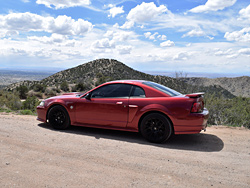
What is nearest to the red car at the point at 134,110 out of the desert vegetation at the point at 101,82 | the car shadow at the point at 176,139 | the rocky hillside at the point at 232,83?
the car shadow at the point at 176,139

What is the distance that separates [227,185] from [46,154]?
3.28 metres

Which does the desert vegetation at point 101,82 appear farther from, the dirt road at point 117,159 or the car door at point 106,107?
the car door at point 106,107

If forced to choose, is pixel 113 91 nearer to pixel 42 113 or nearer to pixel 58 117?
pixel 58 117

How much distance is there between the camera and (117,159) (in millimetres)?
4379

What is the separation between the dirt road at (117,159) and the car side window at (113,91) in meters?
1.05

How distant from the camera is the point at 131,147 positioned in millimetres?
5113

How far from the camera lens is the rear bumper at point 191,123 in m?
5.16

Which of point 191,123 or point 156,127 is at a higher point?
point 191,123

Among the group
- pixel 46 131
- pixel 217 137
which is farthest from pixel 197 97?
pixel 46 131

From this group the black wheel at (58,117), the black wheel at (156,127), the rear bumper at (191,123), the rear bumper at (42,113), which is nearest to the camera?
the rear bumper at (191,123)

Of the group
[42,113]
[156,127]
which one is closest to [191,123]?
[156,127]

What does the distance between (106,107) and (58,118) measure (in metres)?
1.57

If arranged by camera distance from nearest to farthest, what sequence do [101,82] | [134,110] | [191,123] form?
[191,123]
[134,110]
[101,82]

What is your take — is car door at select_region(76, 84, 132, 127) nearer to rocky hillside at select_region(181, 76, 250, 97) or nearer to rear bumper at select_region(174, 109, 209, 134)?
rear bumper at select_region(174, 109, 209, 134)
